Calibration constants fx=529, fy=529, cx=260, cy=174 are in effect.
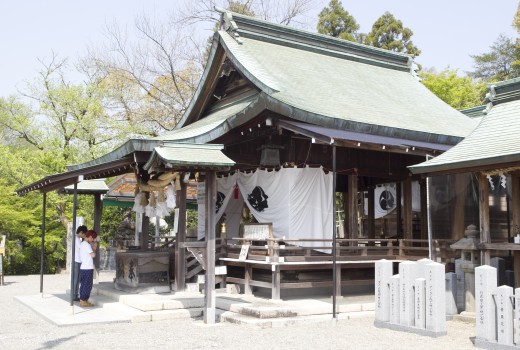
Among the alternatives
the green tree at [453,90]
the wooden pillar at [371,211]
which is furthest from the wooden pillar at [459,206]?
the green tree at [453,90]

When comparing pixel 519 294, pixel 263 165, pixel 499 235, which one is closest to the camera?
pixel 519 294

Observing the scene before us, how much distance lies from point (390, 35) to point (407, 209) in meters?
19.7

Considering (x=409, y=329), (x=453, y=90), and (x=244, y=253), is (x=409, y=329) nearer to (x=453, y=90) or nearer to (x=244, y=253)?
(x=244, y=253)

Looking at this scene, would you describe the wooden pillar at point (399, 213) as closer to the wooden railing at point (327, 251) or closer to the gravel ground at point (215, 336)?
the wooden railing at point (327, 251)

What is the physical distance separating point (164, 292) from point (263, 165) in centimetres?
373

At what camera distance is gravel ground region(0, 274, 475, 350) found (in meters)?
7.45

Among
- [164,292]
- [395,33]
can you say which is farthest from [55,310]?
[395,33]

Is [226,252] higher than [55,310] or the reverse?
higher

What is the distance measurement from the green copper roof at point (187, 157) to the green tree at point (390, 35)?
949 inches

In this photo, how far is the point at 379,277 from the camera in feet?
28.8

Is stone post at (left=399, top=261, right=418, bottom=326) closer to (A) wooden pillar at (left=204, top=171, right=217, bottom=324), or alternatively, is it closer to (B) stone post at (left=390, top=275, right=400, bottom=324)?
(B) stone post at (left=390, top=275, right=400, bottom=324)

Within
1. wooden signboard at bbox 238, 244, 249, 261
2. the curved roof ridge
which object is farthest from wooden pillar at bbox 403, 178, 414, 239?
the curved roof ridge

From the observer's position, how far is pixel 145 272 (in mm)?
12195

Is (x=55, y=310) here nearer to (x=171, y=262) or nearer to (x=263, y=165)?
(x=171, y=262)
